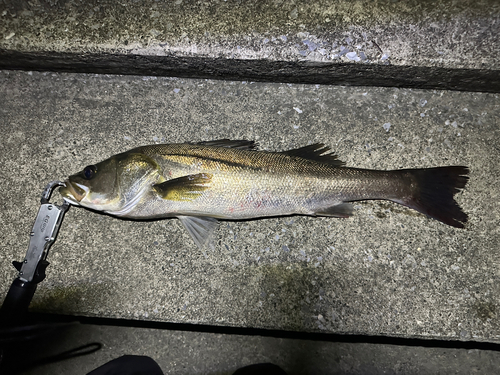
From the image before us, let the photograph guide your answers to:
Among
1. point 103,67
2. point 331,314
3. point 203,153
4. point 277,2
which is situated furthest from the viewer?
point 103,67

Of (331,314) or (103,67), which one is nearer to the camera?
(331,314)

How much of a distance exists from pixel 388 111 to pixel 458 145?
0.65m

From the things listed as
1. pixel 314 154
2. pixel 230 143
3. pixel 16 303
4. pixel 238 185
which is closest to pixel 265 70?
pixel 230 143

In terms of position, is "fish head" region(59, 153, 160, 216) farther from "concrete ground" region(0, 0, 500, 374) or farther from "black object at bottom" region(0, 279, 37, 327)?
"black object at bottom" region(0, 279, 37, 327)

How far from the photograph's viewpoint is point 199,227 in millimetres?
2193

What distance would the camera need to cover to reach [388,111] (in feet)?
8.09

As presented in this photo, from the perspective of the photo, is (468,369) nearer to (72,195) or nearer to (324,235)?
(324,235)

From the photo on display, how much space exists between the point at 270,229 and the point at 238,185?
1.89ft

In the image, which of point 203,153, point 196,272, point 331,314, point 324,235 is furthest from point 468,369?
point 203,153

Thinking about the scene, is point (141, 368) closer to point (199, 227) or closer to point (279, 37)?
point (199, 227)

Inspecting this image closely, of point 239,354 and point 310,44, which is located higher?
point 310,44

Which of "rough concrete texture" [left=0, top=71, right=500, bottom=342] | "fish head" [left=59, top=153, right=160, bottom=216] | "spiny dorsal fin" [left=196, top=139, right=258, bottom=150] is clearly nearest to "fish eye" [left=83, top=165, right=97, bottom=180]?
"fish head" [left=59, top=153, right=160, bottom=216]

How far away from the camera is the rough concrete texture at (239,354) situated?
266 cm

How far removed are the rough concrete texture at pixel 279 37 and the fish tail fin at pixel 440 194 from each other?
2.80 feet
